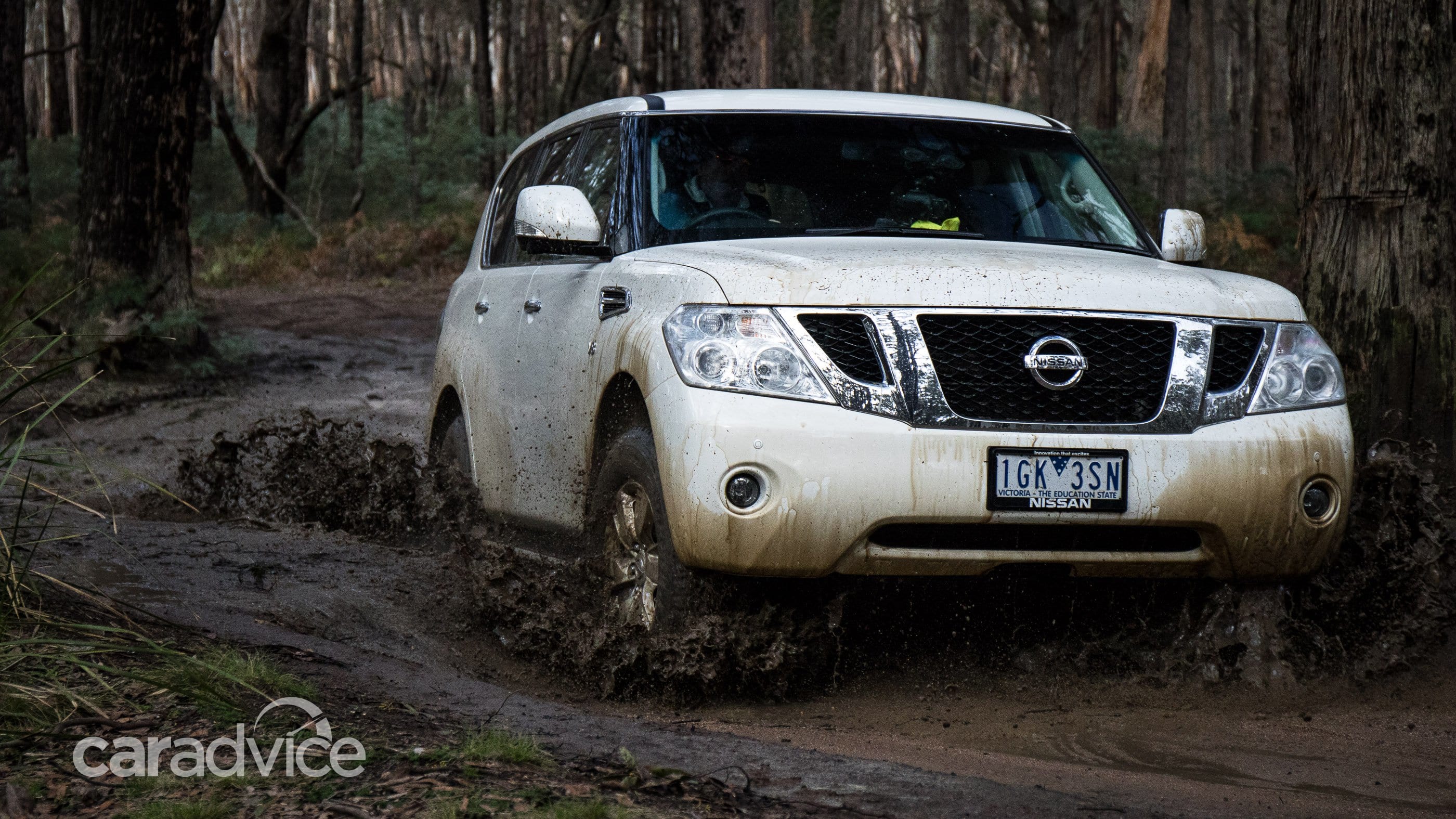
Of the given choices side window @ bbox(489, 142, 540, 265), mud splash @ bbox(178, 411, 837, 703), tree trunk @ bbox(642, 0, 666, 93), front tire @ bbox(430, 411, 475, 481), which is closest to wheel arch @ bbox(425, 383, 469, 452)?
front tire @ bbox(430, 411, 475, 481)

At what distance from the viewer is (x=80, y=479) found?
928 cm

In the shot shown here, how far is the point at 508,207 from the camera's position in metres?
6.83

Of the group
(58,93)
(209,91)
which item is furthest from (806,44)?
(58,93)

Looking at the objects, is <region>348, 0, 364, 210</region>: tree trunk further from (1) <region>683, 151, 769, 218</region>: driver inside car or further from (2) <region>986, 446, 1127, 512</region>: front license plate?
(2) <region>986, 446, 1127, 512</region>: front license plate

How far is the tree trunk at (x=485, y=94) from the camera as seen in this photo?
31.5m

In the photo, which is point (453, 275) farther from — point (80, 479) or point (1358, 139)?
point (1358, 139)

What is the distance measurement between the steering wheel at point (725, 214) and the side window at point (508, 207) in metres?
1.42

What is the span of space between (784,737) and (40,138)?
3563 centimetres

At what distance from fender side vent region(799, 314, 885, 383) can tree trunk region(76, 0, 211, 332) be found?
931 cm

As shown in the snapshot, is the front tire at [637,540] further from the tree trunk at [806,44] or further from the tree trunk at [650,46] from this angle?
the tree trunk at [806,44]

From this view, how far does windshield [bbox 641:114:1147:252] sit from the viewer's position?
519 cm

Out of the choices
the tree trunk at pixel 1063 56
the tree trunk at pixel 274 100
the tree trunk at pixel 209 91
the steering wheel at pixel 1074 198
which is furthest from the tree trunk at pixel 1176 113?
the steering wheel at pixel 1074 198

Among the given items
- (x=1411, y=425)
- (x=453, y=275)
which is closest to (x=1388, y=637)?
(x=1411, y=425)

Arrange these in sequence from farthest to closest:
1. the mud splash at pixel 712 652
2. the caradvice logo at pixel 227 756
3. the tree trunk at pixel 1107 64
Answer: the tree trunk at pixel 1107 64 < the mud splash at pixel 712 652 < the caradvice logo at pixel 227 756
